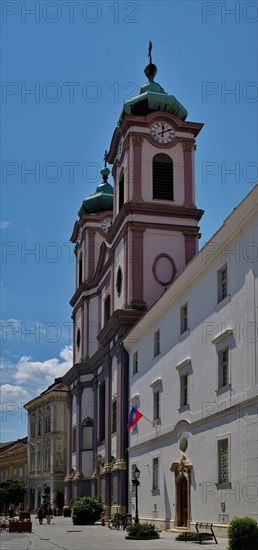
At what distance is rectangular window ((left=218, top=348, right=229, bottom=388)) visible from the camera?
28203 mm

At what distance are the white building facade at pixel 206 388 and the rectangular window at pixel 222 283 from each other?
40 millimetres

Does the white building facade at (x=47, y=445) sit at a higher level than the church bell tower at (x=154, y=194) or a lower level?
lower

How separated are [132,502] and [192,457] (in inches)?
495

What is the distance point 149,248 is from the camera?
48.6 metres

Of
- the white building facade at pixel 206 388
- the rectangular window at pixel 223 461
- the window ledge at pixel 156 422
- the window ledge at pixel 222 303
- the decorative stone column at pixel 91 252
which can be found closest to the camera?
the white building facade at pixel 206 388

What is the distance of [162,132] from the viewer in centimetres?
5097

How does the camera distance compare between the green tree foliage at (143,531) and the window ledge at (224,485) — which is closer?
the window ledge at (224,485)

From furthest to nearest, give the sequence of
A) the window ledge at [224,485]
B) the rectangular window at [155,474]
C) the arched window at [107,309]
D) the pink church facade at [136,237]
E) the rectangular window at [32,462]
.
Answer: the rectangular window at [32,462] < the arched window at [107,309] < the pink church facade at [136,237] < the rectangular window at [155,474] < the window ledge at [224,485]

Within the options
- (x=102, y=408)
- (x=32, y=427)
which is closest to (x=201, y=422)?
(x=102, y=408)

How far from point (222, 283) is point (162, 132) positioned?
23.5 metres

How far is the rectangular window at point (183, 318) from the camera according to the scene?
33906 mm

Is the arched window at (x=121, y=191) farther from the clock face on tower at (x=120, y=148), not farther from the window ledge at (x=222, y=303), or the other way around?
the window ledge at (x=222, y=303)

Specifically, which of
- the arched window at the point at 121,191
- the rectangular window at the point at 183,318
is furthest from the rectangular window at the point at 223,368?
the arched window at the point at 121,191

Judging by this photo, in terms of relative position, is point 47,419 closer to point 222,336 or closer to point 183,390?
point 183,390
